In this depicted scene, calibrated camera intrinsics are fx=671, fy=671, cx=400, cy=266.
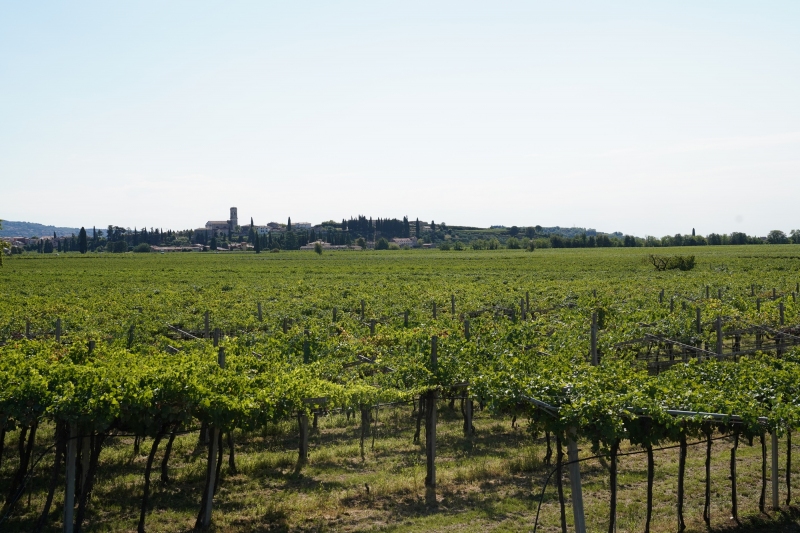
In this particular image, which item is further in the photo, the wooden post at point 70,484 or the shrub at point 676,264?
the shrub at point 676,264

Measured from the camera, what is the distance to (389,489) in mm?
12211

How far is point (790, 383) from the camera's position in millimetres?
10602

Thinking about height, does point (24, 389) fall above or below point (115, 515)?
above

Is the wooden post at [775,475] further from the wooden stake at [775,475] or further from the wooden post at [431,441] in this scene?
the wooden post at [431,441]

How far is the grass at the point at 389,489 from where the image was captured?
10.7 metres

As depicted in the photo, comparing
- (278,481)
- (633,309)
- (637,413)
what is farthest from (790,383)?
(633,309)

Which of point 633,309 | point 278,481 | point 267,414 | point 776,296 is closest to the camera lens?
point 267,414

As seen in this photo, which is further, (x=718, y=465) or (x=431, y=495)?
(x=718, y=465)

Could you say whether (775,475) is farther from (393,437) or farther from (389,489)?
(393,437)

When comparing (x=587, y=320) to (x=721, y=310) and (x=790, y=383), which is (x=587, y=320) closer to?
(x=721, y=310)

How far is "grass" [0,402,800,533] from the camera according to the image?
10664 millimetres

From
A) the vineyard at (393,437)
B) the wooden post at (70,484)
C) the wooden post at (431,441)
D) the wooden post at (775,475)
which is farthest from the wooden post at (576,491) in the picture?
the wooden post at (70,484)

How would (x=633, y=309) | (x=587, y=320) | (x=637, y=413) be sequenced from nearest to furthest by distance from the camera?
(x=637, y=413) < (x=587, y=320) < (x=633, y=309)

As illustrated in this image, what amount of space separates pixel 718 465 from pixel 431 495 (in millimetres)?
5884
